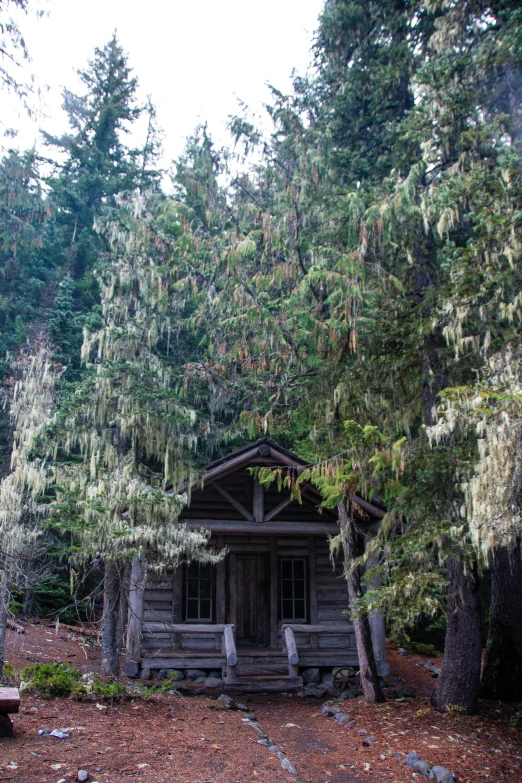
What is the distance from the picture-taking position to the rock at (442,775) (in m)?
6.48

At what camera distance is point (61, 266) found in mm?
27078

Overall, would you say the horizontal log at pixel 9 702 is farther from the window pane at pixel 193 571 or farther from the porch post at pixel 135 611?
the window pane at pixel 193 571

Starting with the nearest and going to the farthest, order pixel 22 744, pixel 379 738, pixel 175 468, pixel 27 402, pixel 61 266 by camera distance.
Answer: pixel 22 744, pixel 379 738, pixel 175 468, pixel 27 402, pixel 61 266

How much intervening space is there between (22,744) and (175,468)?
8885 mm

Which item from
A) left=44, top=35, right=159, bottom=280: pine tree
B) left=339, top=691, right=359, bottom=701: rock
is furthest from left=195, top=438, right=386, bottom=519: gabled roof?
left=44, top=35, right=159, bottom=280: pine tree

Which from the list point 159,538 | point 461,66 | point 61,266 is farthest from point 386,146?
point 61,266

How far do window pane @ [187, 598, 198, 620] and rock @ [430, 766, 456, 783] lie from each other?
27.9ft

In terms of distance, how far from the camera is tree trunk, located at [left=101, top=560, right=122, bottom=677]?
10320mm

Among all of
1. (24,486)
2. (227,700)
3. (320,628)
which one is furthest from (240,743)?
(24,486)

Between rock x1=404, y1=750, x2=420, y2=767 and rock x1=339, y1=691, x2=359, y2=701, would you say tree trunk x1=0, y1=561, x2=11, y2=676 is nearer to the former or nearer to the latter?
rock x1=339, y1=691, x2=359, y2=701

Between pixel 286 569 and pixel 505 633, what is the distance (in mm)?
5867

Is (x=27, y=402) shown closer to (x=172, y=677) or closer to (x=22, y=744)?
(x=172, y=677)

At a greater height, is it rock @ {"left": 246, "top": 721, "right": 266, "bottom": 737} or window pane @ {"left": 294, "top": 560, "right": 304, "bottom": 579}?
window pane @ {"left": 294, "top": 560, "right": 304, "bottom": 579}

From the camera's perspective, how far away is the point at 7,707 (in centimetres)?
573
